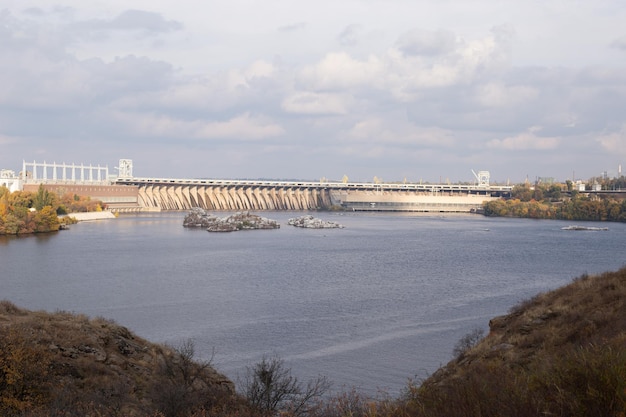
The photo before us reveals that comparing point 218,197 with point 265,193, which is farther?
point 265,193

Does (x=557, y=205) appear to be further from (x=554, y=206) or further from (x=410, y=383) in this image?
(x=410, y=383)

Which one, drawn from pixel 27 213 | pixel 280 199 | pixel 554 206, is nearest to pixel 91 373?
pixel 27 213

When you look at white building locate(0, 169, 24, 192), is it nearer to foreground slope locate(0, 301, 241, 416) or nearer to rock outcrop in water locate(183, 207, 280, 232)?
rock outcrop in water locate(183, 207, 280, 232)

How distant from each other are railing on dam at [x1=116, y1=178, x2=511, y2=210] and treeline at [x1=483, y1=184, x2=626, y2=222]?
9.80 meters

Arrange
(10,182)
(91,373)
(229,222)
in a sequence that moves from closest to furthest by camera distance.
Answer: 1. (91,373)
2. (229,222)
3. (10,182)

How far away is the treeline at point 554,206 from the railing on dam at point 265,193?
32.2ft

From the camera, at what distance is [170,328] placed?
1711cm

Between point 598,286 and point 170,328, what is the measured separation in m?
9.65

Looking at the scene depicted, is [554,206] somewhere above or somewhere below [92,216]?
above

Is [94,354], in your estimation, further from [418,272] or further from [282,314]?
[418,272]

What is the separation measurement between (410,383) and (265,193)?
89946 millimetres

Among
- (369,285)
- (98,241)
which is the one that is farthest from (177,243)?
(369,285)

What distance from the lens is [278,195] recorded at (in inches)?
3885

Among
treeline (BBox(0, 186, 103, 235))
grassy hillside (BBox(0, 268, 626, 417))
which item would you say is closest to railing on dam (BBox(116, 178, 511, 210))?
treeline (BBox(0, 186, 103, 235))
